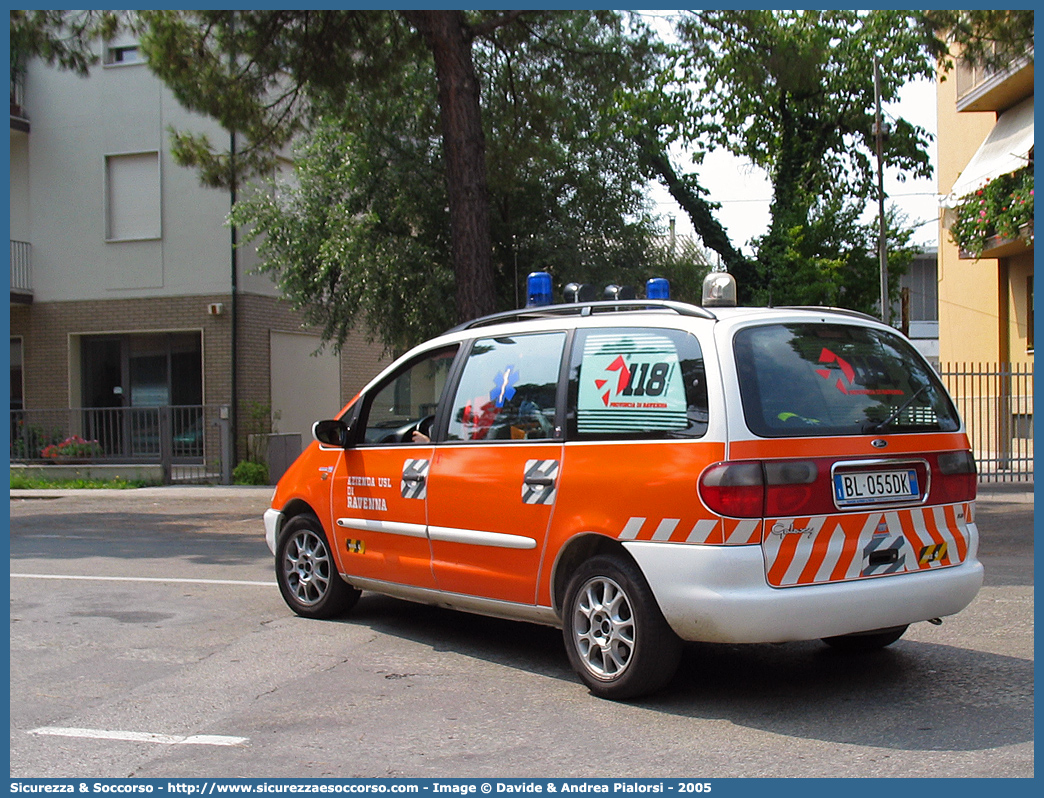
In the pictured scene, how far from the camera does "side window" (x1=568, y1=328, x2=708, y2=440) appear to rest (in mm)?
4961

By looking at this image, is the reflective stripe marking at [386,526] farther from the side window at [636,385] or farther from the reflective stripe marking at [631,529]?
the reflective stripe marking at [631,529]

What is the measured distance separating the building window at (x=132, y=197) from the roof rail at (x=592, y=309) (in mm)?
16145

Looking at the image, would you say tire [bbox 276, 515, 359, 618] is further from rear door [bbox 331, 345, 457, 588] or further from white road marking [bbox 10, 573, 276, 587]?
white road marking [bbox 10, 573, 276, 587]

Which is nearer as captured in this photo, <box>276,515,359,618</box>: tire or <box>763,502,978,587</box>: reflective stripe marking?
<box>763,502,978,587</box>: reflective stripe marking

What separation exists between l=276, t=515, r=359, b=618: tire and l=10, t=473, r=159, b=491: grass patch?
1274 centimetres

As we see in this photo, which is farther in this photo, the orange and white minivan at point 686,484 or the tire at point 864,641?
the tire at point 864,641

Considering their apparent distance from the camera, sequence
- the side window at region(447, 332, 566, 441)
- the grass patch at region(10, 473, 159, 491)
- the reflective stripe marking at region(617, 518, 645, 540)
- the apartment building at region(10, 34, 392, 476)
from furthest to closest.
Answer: the apartment building at region(10, 34, 392, 476) < the grass patch at region(10, 473, 159, 491) < the side window at region(447, 332, 566, 441) < the reflective stripe marking at region(617, 518, 645, 540)

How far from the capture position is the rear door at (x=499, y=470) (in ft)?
18.1

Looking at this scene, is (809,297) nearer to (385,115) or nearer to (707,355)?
(385,115)

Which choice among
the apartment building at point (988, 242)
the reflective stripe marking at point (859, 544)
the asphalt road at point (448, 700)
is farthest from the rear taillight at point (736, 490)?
the apartment building at point (988, 242)

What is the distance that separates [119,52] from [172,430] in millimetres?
7649

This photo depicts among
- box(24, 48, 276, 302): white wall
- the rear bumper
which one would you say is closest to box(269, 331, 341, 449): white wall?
box(24, 48, 276, 302): white wall

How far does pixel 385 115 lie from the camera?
54.7 feet

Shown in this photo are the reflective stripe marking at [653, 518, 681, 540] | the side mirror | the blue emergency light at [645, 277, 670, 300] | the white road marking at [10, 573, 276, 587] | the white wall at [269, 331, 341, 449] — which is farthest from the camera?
the white wall at [269, 331, 341, 449]
